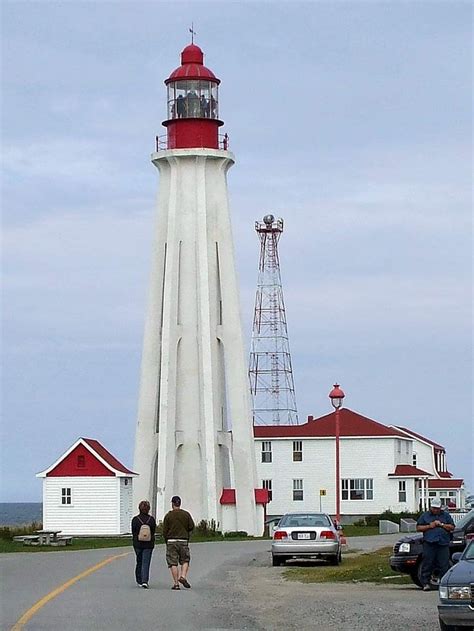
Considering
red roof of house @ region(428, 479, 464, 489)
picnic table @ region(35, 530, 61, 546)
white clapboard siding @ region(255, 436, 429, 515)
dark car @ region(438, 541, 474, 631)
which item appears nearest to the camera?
dark car @ region(438, 541, 474, 631)

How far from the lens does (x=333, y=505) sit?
84812 millimetres

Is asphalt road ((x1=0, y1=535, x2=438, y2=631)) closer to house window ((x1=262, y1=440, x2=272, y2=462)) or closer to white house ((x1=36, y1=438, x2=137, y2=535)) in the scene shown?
white house ((x1=36, y1=438, x2=137, y2=535))

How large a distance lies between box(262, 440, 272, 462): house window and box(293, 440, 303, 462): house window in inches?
56.3

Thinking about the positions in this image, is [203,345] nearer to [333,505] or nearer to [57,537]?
[57,537]

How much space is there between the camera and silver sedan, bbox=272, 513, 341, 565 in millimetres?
34125

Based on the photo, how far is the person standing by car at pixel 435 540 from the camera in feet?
82.8

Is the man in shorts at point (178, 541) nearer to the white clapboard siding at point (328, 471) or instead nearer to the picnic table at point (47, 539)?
the picnic table at point (47, 539)

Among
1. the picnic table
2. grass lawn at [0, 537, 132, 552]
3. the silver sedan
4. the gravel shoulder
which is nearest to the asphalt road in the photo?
the gravel shoulder

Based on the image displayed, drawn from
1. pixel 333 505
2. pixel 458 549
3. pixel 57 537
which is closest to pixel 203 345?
pixel 57 537

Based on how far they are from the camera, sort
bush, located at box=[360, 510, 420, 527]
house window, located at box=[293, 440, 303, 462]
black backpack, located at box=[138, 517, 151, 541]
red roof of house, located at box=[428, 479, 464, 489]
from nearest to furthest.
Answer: black backpack, located at box=[138, 517, 151, 541], bush, located at box=[360, 510, 420, 527], house window, located at box=[293, 440, 303, 462], red roof of house, located at box=[428, 479, 464, 489]

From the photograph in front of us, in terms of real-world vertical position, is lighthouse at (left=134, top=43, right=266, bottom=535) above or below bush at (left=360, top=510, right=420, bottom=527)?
above

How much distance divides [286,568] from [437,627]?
48.7 ft

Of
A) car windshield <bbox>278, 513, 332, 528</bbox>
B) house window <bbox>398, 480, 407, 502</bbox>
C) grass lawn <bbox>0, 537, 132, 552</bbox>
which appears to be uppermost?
house window <bbox>398, 480, 407, 502</bbox>

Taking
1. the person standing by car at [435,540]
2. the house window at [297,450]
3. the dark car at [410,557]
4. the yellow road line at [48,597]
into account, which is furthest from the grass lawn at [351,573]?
the house window at [297,450]
